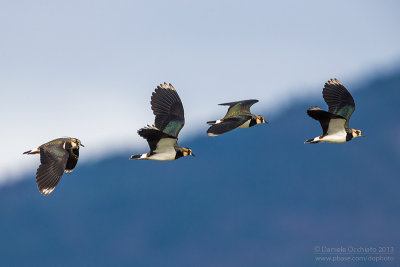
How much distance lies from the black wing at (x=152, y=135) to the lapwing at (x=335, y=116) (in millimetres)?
4559

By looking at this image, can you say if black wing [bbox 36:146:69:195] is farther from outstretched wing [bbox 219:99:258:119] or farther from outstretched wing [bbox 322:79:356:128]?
outstretched wing [bbox 322:79:356:128]

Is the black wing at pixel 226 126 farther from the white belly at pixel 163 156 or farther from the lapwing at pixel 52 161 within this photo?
A: the lapwing at pixel 52 161

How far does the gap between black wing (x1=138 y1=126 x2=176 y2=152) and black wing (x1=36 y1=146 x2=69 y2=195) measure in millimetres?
2500

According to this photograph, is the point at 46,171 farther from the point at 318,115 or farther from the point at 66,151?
the point at 318,115

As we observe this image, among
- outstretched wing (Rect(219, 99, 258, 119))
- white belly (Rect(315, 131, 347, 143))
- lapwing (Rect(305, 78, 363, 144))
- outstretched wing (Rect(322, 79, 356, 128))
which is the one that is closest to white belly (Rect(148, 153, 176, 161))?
outstretched wing (Rect(219, 99, 258, 119))

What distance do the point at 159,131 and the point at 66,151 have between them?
292cm

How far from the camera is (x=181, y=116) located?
35188 mm

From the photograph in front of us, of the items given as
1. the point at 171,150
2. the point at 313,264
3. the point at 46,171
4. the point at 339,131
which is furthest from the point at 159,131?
the point at 313,264

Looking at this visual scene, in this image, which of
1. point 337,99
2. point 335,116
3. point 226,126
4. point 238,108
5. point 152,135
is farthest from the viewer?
point 238,108

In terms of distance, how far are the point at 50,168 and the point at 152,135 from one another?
3.22 m

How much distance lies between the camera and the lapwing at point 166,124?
3294 cm

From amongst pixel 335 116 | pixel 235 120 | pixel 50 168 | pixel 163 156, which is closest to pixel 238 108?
pixel 235 120

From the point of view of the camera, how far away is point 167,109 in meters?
35.4

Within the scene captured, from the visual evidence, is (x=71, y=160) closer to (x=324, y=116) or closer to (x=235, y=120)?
(x=235, y=120)
